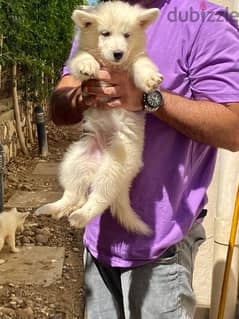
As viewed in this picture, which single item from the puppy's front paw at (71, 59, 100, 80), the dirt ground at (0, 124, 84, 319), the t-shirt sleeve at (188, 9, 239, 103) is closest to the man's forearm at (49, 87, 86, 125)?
the puppy's front paw at (71, 59, 100, 80)

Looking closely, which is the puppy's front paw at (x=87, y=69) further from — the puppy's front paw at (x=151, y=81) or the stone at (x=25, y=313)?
the stone at (x=25, y=313)

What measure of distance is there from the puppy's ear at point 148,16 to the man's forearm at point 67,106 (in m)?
0.29

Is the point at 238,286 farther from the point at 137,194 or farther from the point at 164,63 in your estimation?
the point at 164,63

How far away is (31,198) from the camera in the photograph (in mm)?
5941

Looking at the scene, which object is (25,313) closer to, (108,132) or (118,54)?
(108,132)

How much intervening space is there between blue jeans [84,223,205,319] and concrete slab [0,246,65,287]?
7.11 ft

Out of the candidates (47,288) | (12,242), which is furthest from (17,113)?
(47,288)

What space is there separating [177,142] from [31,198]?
4.31m

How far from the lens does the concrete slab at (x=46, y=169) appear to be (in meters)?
6.99

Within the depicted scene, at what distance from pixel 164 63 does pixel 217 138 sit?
269 mm

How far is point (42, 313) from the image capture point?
12.1 feet

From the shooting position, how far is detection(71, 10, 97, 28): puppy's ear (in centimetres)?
172

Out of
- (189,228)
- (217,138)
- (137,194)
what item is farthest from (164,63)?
(189,228)

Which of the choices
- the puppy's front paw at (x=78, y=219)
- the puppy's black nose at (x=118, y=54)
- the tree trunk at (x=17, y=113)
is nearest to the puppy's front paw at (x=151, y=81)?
the puppy's black nose at (x=118, y=54)
